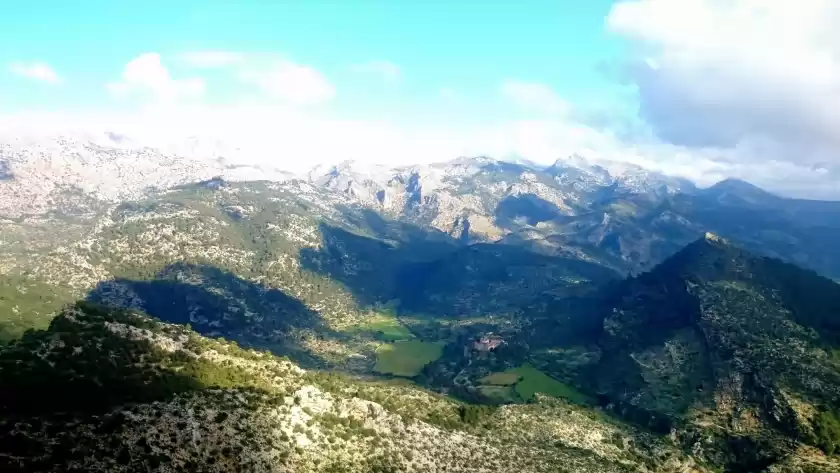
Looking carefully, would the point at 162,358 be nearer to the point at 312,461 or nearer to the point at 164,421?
the point at 164,421

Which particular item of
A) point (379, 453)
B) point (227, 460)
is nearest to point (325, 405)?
point (379, 453)

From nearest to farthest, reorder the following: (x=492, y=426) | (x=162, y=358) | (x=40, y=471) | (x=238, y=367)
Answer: (x=40, y=471) < (x=162, y=358) < (x=238, y=367) < (x=492, y=426)

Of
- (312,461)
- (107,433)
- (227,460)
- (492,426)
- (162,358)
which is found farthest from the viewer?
(492,426)

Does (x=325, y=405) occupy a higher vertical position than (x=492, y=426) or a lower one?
higher

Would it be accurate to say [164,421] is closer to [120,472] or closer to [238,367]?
[120,472]

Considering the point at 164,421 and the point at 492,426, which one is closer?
the point at 164,421

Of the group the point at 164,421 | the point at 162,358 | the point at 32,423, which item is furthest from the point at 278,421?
the point at 32,423

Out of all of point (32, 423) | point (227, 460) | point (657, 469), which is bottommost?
point (657, 469)
